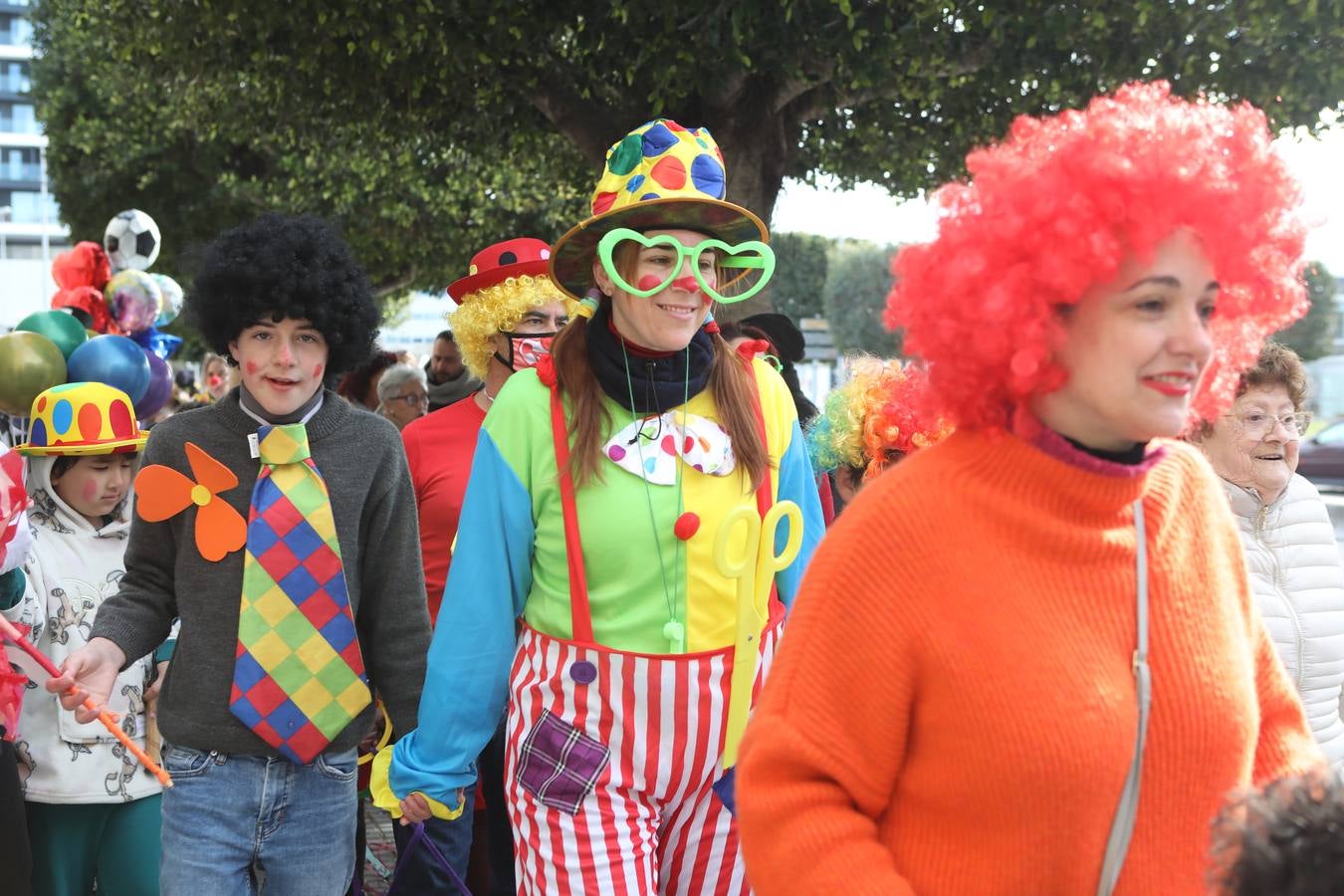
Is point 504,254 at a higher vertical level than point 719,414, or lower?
higher

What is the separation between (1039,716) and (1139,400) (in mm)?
400

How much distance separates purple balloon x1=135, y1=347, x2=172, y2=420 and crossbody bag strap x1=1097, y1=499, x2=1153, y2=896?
5.62 meters

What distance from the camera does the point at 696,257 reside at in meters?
2.86

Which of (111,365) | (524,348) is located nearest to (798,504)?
(524,348)

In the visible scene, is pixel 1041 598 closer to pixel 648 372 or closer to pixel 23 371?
pixel 648 372

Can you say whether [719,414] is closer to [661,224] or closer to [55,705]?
[661,224]

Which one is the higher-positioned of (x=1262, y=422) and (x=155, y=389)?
(x=1262, y=422)

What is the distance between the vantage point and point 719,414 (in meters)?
2.86

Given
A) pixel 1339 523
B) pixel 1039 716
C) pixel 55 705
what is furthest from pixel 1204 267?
pixel 1339 523

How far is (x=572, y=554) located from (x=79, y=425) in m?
2.28

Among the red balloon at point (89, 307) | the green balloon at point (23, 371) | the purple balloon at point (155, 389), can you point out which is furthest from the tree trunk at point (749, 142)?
the green balloon at point (23, 371)

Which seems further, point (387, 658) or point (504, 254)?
point (504, 254)

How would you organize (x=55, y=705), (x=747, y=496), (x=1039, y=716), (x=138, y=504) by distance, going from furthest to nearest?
(x=55, y=705) < (x=138, y=504) < (x=747, y=496) < (x=1039, y=716)

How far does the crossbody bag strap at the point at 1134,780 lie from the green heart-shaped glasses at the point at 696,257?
1.32 meters
